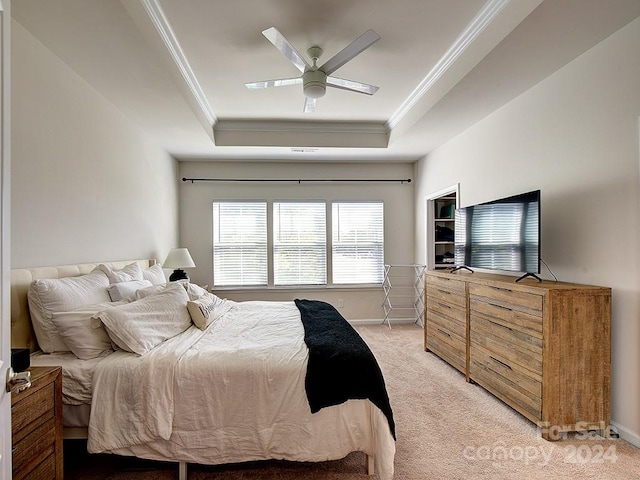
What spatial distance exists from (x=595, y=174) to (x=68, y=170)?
3.70 meters

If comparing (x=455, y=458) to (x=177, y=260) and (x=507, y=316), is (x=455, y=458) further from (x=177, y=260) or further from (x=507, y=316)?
(x=177, y=260)

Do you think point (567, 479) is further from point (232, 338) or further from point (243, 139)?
point (243, 139)

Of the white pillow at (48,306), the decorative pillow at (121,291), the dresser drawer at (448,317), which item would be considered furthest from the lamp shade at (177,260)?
the dresser drawer at (448,317)

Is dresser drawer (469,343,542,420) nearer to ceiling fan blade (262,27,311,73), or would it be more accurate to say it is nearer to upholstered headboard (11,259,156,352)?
ceiling fan blade (262,27,311,73)

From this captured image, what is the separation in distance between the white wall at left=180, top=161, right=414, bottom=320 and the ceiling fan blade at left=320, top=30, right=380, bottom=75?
116 inches

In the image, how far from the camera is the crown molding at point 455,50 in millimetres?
2377

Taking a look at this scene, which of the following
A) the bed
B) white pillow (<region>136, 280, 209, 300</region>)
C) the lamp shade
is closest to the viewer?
the bed

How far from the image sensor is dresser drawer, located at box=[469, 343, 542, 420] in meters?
2.50

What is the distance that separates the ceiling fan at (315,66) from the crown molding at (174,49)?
0.59 metres

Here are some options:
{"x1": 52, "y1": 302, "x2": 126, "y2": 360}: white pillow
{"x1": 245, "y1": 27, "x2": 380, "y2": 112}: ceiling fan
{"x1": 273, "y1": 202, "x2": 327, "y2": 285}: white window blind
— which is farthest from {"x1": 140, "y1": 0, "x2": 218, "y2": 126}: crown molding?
{"x1": 273, "y1": 202, "x2": 327, "y2": 285}: white window blind

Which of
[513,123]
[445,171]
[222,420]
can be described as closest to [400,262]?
[445,171]

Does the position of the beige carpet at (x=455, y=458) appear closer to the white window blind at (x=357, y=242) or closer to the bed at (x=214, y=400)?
the bed at (x=214, y=400)

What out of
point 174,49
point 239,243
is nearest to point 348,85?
point 174,49

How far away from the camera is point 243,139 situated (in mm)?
4711
